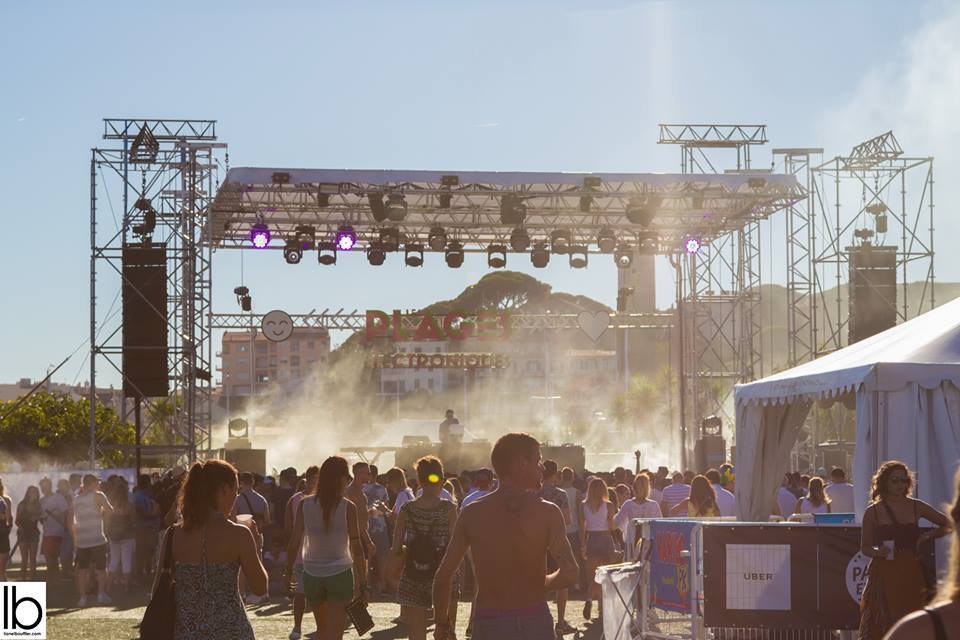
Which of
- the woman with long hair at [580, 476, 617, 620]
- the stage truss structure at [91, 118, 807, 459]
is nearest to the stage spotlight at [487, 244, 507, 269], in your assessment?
the stage truss structure at [91, 118, 807, 459]

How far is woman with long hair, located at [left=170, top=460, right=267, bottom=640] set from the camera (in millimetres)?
5887

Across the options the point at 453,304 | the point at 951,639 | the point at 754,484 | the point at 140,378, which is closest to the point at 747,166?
the point at 140,378

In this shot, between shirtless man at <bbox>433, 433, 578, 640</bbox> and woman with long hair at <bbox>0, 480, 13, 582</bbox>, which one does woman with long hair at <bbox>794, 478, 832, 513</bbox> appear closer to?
shirtless man at <bbox>433, 433, 578, 640</bbox>

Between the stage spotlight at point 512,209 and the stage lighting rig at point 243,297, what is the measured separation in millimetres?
8848

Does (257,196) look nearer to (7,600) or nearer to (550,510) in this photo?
(7,600)

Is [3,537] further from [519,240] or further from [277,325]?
[277,325]

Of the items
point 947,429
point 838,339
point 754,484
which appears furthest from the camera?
point 838,339

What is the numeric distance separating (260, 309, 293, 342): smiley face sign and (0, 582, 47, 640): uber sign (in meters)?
20.6

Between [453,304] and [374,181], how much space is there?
76.0 m

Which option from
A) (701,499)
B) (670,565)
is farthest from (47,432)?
(670,565)

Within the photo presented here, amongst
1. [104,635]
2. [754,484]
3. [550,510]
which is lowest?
[104,635]

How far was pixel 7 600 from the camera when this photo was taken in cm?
1297

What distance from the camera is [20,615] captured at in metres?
12.9

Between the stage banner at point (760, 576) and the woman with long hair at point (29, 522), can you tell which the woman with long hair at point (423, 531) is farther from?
the woman with long hair at point (29, 522)
